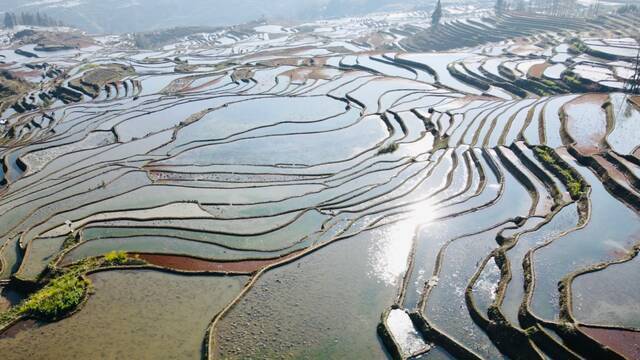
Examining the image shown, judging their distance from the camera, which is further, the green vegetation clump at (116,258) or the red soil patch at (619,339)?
the green vegetation clump at (116,258)

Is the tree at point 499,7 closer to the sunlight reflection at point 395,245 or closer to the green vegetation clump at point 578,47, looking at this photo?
the green vegetation clump at point 578,47

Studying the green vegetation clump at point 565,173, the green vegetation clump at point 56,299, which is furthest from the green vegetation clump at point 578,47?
the green vegetation clump at point 56,299

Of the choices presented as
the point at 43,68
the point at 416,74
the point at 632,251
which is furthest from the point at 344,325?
the point at 43,68

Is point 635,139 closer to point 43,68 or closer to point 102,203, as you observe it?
point 102,203

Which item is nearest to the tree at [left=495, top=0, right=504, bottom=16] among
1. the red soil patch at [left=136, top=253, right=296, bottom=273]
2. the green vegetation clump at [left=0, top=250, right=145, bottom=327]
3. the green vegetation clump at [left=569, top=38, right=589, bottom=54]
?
the green vegetation clump at [left=569, top=38, right=589, bottom=54]

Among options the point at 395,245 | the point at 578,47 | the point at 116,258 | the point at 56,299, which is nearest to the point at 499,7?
the point at 578,47
